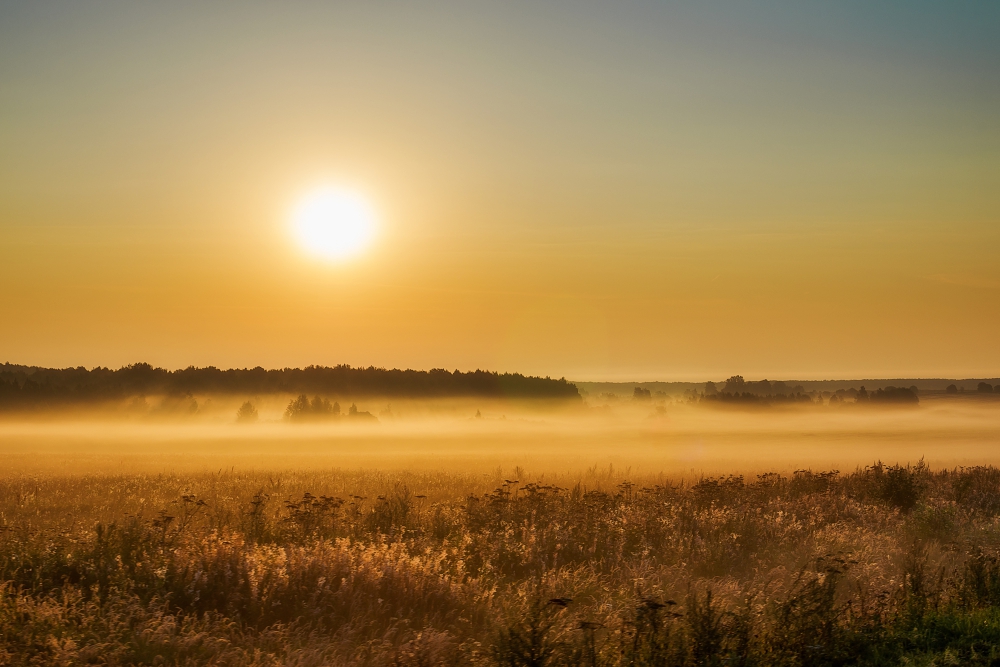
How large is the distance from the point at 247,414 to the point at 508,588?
99.9 meters

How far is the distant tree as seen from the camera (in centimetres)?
10038

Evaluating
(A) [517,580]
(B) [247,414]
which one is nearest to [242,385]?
(B) [247,414]

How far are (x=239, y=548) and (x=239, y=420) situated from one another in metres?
96.9

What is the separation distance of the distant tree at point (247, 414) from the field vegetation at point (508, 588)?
289 ft

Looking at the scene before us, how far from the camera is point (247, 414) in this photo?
103 m

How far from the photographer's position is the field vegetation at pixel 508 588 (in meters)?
6.89

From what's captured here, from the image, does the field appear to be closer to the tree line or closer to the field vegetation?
the field vegetation

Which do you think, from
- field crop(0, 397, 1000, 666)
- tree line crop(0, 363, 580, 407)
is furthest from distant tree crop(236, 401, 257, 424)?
field crop(0, 397, 1000, 666)

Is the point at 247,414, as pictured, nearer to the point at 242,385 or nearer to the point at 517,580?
the point at 242,385

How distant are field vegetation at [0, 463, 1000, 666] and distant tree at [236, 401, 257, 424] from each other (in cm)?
8819

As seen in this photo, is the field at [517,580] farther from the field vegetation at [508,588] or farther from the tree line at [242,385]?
the tree line at [242,385]

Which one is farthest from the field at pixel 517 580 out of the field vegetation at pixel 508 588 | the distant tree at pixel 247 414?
the distant tree at pixel 247 414

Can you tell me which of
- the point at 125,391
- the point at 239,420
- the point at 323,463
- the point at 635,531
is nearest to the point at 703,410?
the point at 239,420

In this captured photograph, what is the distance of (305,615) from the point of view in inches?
318
